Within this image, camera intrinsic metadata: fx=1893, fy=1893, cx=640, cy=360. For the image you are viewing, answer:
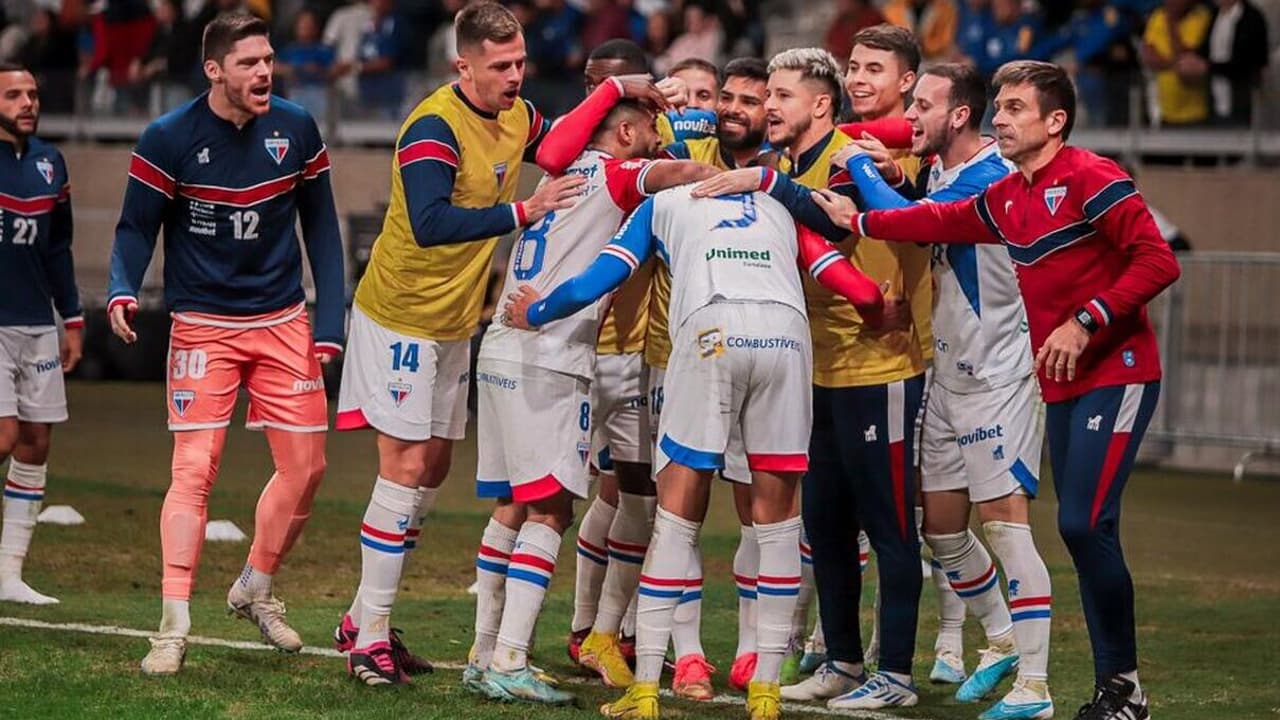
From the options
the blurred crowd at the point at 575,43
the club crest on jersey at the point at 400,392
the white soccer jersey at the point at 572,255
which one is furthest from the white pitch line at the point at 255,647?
the blurred crowd at the point at 575,43

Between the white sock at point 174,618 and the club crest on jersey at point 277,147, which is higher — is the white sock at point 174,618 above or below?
below

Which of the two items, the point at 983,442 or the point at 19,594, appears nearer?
the point at 983,442

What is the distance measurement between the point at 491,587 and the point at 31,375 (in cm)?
338

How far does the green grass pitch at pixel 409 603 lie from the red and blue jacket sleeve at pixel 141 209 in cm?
153

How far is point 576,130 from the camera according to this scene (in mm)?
7383

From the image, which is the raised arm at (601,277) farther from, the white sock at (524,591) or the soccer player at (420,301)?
the white sock at (524,591)

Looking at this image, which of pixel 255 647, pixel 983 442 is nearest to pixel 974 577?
pixel 983 442

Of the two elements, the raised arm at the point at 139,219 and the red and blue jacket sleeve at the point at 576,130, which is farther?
the raised arm at the point at 139,219

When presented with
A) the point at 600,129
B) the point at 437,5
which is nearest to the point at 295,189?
the point at 600,129

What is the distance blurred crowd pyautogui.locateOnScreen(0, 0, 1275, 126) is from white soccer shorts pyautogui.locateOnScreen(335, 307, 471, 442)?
453 inches

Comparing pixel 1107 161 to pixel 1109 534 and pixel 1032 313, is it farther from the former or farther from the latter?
pixel 1109 534

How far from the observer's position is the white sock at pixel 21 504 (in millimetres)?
9422

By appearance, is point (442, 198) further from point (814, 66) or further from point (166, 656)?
point (166, 656)

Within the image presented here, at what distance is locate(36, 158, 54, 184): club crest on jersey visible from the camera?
Result: 9.53 m
